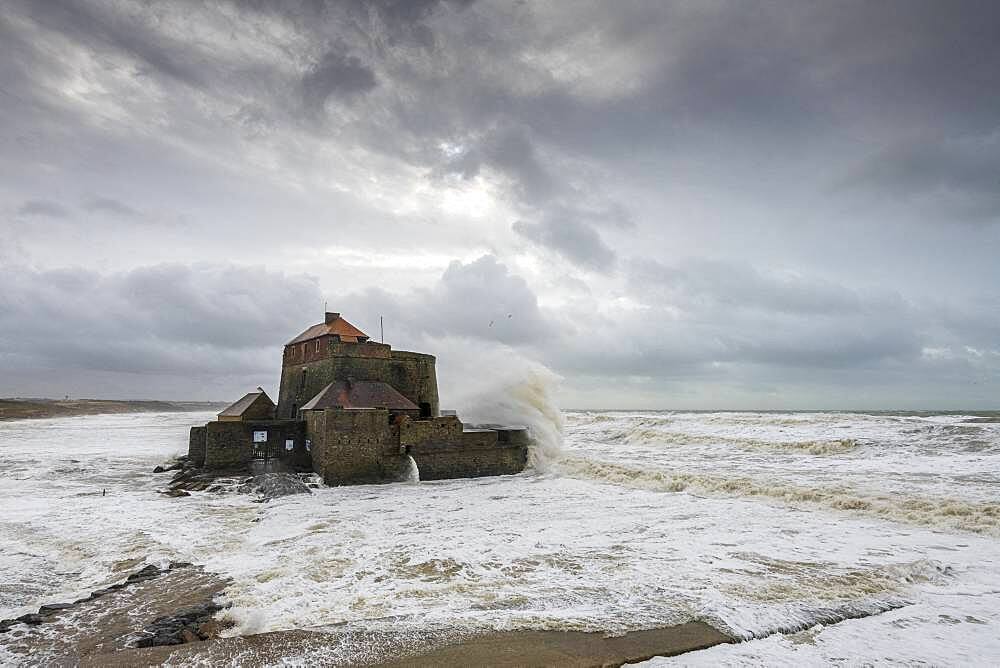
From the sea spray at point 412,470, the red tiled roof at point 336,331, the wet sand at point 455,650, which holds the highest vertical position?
the red tiled roof at point 336,331

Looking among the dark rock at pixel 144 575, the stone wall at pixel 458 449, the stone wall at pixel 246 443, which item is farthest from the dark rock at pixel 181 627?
the stone wall at pixel 246 443

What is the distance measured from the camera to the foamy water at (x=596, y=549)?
219 inches

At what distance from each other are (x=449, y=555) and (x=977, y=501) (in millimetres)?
10921

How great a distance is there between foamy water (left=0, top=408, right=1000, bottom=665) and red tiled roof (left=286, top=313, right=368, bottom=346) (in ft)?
22.4

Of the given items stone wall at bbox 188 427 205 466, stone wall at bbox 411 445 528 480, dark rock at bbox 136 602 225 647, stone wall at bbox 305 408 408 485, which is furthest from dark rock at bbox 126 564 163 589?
stone wall at bbox 188 427 205 466

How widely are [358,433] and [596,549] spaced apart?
8.80m

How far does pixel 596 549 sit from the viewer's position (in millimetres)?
8406

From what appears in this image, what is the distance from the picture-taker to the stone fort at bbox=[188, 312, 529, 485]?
15.2 metres

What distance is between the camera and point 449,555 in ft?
26.6

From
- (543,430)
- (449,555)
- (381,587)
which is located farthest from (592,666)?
(543,430)

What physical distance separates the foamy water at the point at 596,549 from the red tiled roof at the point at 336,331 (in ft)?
22.4

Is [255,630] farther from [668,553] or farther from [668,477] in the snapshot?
[668,477]

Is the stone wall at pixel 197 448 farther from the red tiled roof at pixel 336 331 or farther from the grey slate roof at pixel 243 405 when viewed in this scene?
the red tiled roof at pixel 336 331

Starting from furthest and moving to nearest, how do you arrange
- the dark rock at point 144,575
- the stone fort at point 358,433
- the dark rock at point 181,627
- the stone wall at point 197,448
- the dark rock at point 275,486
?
the stone wall at point 197,448 → the stone fort at point 358,433 → the dark rock at point 275,486 → the dark rock at point 144,575 → the dark rock at point 181,627
